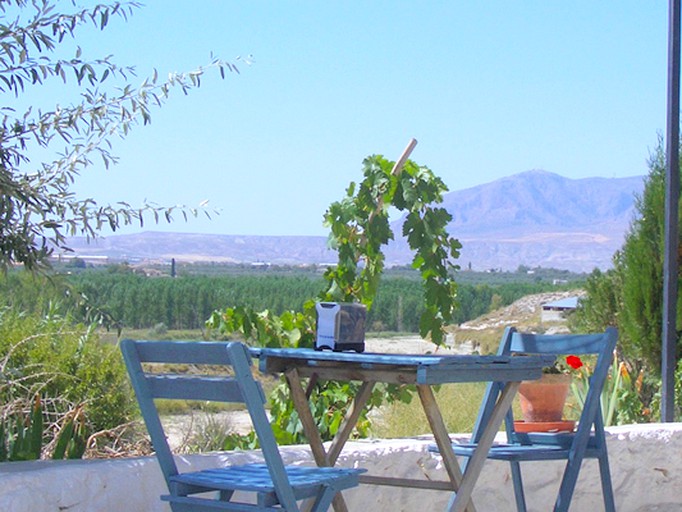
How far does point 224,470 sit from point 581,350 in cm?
152

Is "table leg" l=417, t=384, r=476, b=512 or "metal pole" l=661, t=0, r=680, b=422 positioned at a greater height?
"metal pole" l=661, t=0, r=680, b=422

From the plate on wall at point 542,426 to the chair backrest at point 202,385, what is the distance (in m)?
1.96

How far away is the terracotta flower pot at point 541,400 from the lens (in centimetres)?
503

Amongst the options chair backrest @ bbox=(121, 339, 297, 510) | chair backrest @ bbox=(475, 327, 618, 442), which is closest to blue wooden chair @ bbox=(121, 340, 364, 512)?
chair backrest @ bbox=(121, 339, 297, 510)

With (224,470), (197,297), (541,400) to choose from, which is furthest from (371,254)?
(197,297)

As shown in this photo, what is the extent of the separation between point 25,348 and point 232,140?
52.6m

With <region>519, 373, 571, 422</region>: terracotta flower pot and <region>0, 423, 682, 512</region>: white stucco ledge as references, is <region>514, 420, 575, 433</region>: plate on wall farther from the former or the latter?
<region>0, 423, 682, 512</region>: white stucco ledge

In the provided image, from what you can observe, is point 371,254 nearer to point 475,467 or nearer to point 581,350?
point 581,350

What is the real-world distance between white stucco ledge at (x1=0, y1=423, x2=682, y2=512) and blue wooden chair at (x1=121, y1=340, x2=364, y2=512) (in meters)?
0.53

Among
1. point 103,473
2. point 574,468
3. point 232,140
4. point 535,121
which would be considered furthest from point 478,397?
point 535,121

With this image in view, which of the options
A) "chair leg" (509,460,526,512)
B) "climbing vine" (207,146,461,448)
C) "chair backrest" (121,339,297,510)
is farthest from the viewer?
"climbing vine" (207,146,461,448)

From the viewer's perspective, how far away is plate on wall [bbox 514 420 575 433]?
16.0 feet

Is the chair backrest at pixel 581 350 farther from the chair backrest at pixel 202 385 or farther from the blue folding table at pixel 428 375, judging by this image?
the chair backrest at pixel 202 385

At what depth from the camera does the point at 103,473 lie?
3797mm
